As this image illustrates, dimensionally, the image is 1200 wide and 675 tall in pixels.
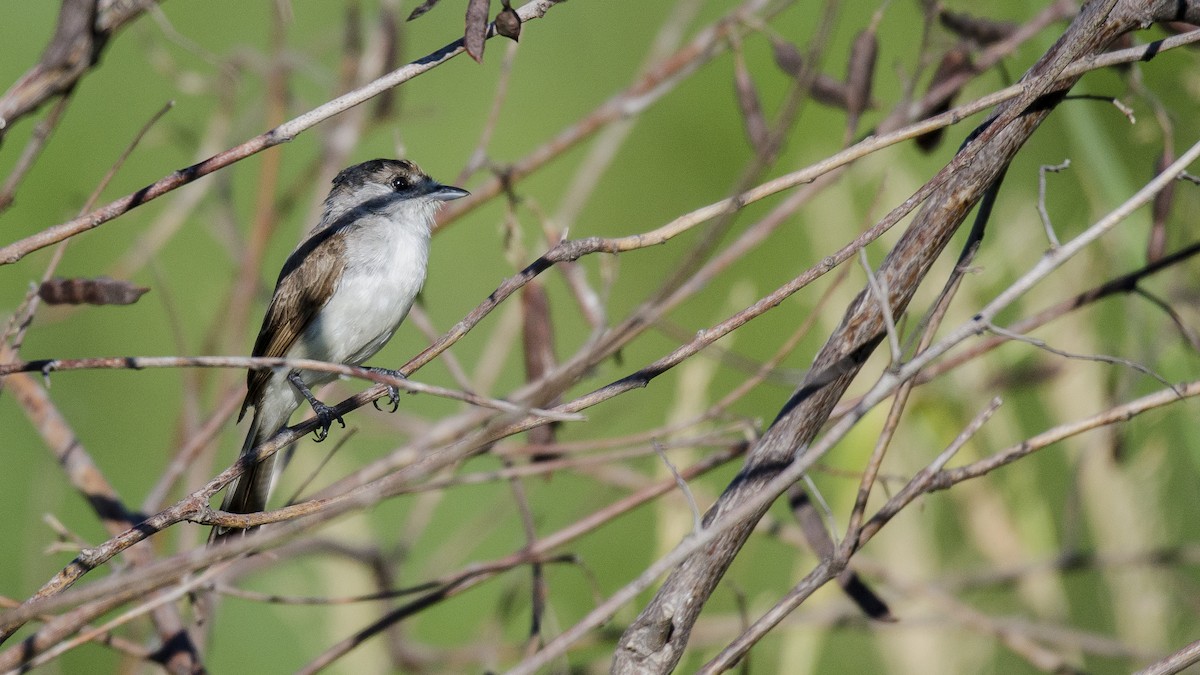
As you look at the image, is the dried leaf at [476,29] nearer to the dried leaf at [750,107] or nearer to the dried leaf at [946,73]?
the dried leaf at [750,107]

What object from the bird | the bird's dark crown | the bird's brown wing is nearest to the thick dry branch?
the bird

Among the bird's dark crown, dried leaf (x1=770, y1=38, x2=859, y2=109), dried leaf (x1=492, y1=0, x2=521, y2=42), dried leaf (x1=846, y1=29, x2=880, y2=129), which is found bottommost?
dried leaf (x1=492, y1=0, x2=521, y2=42)

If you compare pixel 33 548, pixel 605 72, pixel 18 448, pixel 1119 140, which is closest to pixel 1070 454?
pixel 1119 140

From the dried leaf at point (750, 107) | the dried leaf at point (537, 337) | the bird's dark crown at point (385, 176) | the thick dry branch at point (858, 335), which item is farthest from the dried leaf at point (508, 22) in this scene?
the bird's dark crown at point (385, 176)

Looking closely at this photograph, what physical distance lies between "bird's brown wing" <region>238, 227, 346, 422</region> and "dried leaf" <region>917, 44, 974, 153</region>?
123cm

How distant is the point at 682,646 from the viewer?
1.23 meters

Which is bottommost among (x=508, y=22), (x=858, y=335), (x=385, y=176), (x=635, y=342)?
(x=858, y=335)

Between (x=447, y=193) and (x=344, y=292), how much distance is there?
0.31 metres

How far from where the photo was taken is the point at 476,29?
111 cm

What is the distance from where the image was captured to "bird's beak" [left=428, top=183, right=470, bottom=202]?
231 cm

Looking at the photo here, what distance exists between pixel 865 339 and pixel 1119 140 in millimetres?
2268

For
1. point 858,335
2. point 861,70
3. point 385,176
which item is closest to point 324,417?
point 385,176

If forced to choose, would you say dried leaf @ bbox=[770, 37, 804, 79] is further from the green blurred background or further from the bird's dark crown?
the bird's dark crown

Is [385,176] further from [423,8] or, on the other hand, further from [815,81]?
[423,8]
